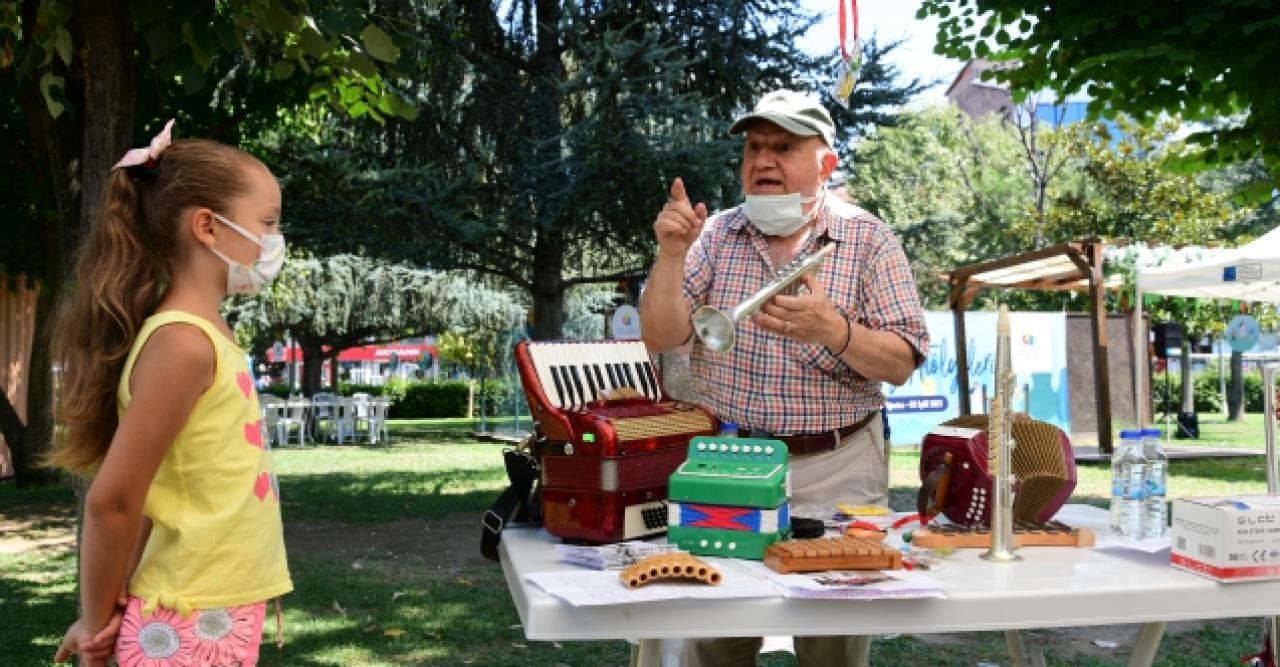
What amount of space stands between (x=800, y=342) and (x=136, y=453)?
1.55 metres

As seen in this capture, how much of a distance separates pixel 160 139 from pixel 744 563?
1.43 meters

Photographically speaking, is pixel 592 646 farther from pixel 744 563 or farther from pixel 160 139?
pixel 160 139

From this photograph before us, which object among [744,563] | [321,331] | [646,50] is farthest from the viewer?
[321,331]

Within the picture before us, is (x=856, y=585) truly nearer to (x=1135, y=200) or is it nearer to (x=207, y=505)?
(x=207, y=505)

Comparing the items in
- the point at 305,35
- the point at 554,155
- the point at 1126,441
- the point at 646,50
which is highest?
the point at 646,50

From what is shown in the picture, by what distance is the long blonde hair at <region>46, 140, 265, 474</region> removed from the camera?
2.10m

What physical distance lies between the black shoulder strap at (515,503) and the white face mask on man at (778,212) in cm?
91

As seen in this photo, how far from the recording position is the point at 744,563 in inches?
85.9

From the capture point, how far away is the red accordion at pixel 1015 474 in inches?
98.5


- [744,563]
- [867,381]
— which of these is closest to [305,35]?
[867,381]

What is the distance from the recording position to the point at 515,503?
259cm

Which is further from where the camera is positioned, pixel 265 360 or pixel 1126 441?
pixel 265 360

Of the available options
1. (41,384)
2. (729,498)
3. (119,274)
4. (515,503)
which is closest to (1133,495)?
(729,498)

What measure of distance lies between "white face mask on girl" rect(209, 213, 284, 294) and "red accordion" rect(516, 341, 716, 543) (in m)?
0.56
